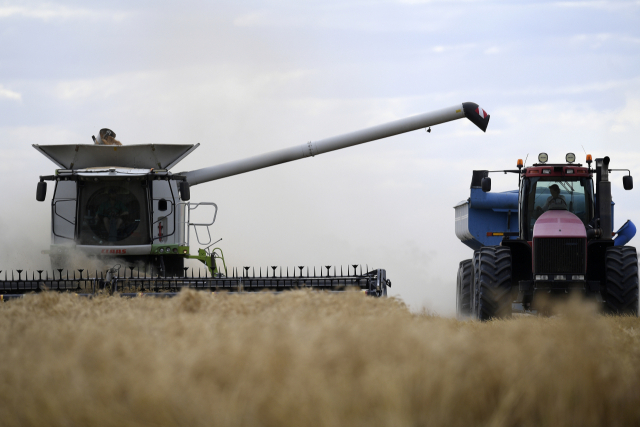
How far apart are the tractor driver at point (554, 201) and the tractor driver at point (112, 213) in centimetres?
591

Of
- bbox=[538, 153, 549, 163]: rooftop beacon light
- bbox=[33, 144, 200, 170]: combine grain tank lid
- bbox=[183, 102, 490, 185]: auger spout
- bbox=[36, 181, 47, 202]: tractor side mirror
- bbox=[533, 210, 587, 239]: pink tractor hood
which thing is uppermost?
bbox=[183, 102, 490, 185]: auger spout

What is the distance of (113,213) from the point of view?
34.4 ft

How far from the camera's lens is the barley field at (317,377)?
2.54 m

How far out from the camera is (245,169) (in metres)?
14.0

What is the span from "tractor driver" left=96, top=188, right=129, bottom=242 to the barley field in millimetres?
6851

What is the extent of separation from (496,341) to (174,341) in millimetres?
1547

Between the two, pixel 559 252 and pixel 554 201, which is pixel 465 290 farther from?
pixel 559 252

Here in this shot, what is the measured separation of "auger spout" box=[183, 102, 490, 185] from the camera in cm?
1425

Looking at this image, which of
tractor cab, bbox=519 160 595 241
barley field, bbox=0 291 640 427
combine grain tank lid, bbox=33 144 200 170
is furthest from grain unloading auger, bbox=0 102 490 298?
barley field, bbox=0 291 640 427

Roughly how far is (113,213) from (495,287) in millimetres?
5499

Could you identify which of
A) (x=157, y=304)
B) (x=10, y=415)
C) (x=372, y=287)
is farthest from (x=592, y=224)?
(x=10, y=415)

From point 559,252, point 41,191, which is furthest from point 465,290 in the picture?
point 41,191

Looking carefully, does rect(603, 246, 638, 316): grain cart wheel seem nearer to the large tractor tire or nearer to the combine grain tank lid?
the large tractor tire

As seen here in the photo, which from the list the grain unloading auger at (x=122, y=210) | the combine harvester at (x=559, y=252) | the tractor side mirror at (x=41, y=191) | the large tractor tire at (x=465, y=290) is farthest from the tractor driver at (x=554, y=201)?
the tractor side mirror at (x=41, y=191)
